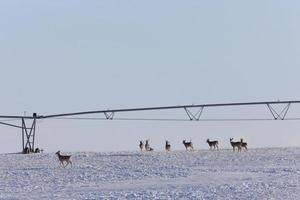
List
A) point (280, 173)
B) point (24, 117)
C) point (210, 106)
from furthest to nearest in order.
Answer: point (210, 106) → point (24, 117) → point (280, 173)

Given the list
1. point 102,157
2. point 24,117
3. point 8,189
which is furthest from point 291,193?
point 24,117

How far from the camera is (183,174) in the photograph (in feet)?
105

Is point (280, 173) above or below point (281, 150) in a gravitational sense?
below

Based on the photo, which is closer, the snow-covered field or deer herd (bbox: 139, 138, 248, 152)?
the snow-covered field

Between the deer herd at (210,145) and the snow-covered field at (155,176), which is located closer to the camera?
the snow-covered field at (155,176)

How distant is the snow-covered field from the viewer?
25.9m

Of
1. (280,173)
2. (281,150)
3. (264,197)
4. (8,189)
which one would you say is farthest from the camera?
(281,150)

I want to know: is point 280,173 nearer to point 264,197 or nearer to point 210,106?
point 264,197

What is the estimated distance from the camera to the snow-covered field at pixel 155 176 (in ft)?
85.0

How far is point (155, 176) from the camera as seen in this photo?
103 ft

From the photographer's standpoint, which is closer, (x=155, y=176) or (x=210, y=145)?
(x=155, y=176)

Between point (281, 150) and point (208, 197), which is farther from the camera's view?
point (281, 150)

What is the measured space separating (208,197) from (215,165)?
36.5 ft

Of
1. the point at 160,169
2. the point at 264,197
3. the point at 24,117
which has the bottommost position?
the point at 264,197
